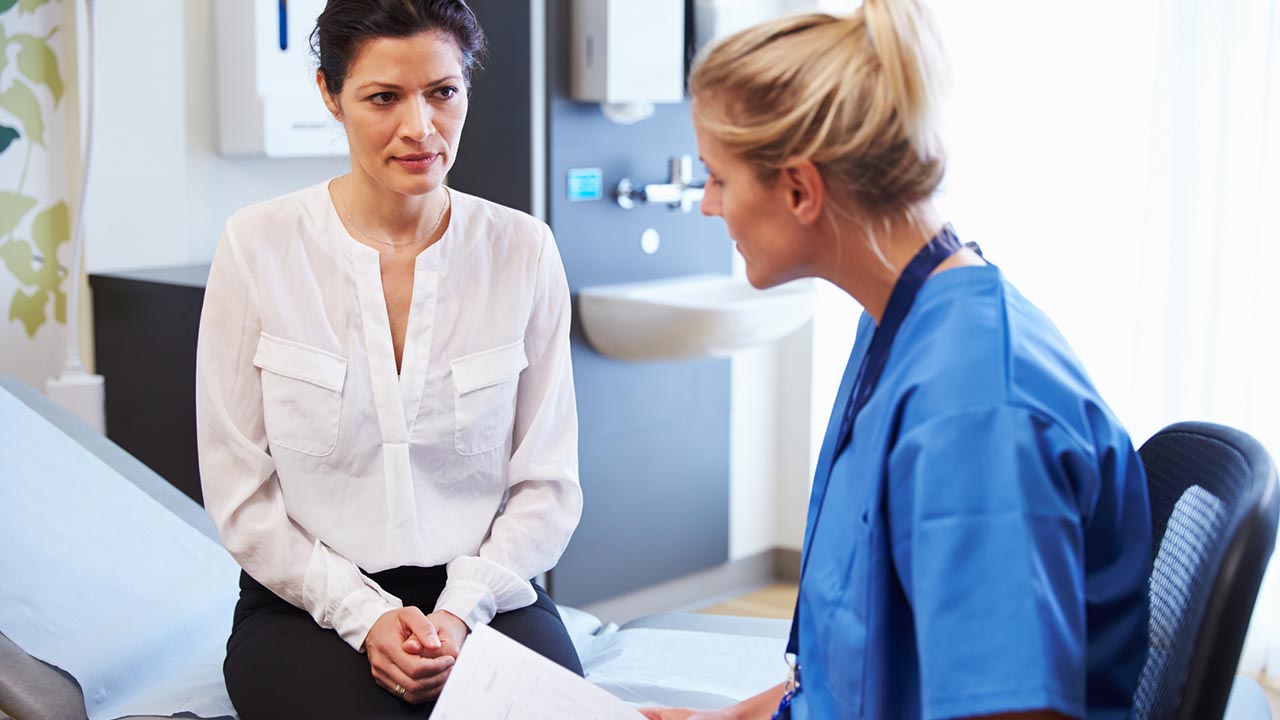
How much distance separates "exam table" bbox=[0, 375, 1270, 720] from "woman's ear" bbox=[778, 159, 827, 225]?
29.4 inches

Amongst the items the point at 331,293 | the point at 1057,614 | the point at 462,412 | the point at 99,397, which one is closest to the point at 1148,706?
the point at 1057,614

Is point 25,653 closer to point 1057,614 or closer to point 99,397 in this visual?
point 99,397

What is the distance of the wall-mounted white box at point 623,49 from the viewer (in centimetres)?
269

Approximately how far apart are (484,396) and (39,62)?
4.98 feet

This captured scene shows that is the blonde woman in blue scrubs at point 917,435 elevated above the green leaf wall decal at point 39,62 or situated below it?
below

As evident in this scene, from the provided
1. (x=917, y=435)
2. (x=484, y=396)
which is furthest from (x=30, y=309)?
(x=917, y=435)

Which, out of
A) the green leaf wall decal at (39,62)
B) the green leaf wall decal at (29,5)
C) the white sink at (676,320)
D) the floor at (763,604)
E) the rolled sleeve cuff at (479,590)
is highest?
the green leaf wall decal at (29,5)

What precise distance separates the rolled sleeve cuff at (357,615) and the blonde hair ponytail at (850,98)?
0.75 m

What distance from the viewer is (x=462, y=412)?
1555mm

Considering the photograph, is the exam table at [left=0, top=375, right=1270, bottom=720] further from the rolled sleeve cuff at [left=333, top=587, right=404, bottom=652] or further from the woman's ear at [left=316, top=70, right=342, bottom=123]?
the woman's ear at [left=316, top=70, right=342, bottom=123]

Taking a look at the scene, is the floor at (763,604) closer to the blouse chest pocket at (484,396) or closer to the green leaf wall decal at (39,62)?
the blouse chest pocket at (484,396)

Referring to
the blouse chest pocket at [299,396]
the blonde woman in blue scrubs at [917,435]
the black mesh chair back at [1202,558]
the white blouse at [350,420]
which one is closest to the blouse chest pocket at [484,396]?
the white blouse at [350,420]

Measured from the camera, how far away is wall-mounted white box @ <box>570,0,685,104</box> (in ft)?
8.82

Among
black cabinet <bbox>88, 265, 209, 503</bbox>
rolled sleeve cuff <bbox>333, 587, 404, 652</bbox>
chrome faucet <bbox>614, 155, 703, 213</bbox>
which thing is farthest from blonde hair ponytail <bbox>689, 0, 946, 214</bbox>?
chrome faucet <bbox>614, 155, 703, 213</bbox>
